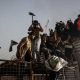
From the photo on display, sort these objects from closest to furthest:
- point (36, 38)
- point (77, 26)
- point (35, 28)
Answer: point (36, 38)
point (35, 28)
point (77, 26)

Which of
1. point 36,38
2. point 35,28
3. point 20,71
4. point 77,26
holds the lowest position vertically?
point 20,71

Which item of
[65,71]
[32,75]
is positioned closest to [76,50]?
[65,71]

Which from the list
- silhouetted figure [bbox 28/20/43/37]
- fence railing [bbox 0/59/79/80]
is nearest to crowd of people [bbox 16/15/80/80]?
silhouetted figure [bbox 28/20/43/37]

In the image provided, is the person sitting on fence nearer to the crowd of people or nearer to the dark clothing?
the crowd of people

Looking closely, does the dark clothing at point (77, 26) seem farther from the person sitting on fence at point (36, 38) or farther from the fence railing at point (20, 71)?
the fence railing at point (20, 71)

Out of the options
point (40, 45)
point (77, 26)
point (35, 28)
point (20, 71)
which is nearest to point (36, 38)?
point (35, 28)

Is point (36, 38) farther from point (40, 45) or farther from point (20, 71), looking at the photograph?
point (20, 71)

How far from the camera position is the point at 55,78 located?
42.4 feet

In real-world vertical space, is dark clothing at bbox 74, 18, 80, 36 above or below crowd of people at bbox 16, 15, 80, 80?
above

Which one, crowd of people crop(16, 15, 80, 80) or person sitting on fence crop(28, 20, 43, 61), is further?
person sitting on fence crop(28, 20, 43, 61)

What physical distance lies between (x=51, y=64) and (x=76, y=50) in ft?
→ 22.6

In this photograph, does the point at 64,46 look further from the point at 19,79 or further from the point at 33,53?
the point at 19,79

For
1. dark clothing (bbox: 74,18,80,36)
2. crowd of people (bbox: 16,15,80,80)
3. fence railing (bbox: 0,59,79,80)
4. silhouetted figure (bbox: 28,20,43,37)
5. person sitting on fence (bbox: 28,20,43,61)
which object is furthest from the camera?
dark clothing (bbox: 74,18,80,36)

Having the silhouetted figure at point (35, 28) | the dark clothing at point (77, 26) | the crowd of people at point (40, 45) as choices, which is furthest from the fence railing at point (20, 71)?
the dark clothing at point (77, 26)
